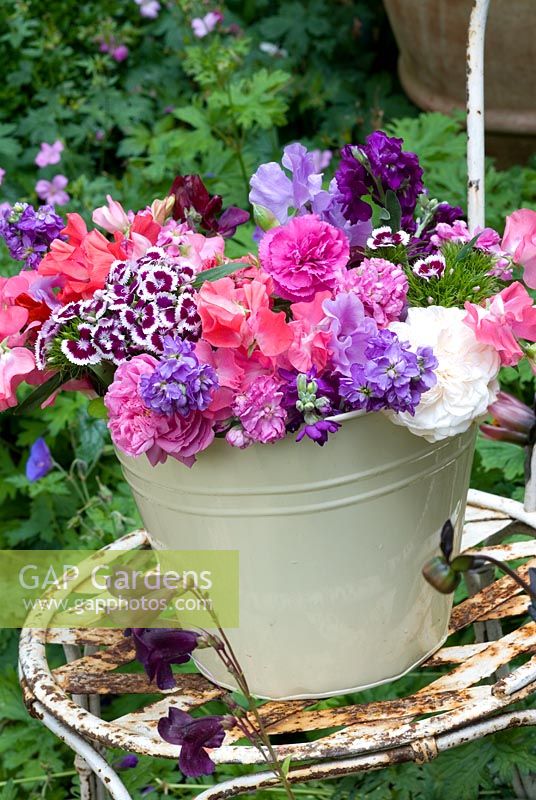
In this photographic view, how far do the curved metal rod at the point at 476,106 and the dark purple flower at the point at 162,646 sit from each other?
503 mm

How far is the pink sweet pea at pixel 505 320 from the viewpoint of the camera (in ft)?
2.78

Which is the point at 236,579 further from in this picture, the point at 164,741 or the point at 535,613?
the point at 535,613

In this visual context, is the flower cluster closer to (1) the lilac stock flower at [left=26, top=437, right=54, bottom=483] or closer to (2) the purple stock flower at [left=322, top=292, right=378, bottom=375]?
(2) the purple stock flower at [left=322, top=292, right=378, bottom=375]

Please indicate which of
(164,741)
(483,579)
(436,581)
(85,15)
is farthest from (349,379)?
(85,15)

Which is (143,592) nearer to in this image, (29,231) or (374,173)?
(29,231)

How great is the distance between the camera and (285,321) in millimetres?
872

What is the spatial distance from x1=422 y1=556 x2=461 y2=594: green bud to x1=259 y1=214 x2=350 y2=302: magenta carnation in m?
0.25

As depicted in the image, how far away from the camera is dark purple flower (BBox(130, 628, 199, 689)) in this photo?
0.84 m

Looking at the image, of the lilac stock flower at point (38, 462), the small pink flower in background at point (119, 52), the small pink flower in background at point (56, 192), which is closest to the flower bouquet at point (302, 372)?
the lilac stock flower at point (38, 462)

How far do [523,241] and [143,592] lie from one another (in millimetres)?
560

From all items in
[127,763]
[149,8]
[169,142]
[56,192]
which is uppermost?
[149,8]

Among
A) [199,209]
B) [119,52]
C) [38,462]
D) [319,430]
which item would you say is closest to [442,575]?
[319,430]

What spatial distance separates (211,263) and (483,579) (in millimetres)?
573

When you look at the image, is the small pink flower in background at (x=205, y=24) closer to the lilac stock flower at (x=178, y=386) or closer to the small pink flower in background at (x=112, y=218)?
the small pink flower in background at (x=112, y=218)
